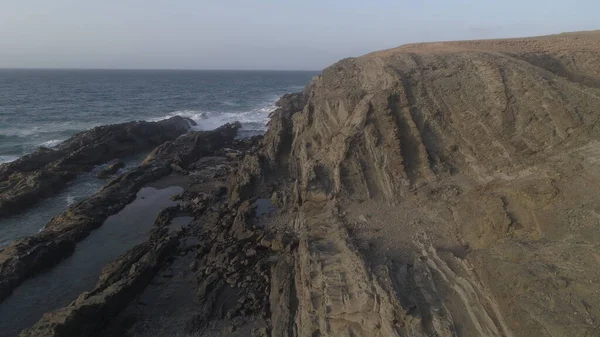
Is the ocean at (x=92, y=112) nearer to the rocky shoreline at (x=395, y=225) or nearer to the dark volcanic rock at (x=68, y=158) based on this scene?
the dark volcanic rock at (x=68, y=158)

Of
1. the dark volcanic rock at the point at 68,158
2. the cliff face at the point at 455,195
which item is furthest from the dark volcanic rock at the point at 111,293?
the dark volcanic rock at the point at 68,158

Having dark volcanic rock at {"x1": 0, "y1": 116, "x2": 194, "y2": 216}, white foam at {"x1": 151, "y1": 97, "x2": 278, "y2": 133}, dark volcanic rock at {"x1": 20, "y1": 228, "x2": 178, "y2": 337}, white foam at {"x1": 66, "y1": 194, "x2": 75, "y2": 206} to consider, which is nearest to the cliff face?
dark volcanic rock at {"x1": 20, "y1": 228, "x2": 178, "y2": 337}

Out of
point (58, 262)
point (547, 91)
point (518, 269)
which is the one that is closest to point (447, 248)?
point (518, 269)

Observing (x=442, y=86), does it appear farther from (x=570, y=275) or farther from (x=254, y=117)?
(x=254, y=117)

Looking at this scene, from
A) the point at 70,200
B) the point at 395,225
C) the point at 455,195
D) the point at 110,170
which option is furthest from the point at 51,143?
the point at 455,195

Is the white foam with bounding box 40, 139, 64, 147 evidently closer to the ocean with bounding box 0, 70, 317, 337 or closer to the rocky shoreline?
the ocean with bounding box 0, 70, 317, 337

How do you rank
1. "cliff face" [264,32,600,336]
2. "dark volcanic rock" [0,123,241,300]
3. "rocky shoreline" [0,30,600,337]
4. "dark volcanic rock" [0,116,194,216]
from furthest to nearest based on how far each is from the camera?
"dark volcanic rock" [0,116,194,216] < "dark volcanic rock" [0,123,241,300] < "rocky shoreline" [0,30,600,337] < "cliff face" [264,32,600,336]
